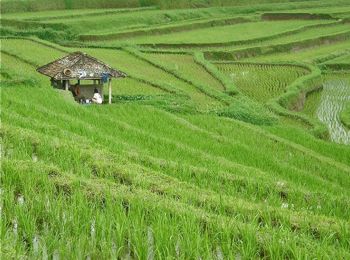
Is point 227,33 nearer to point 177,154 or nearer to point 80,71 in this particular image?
point 80,71

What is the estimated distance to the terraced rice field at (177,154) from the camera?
11.9 feet

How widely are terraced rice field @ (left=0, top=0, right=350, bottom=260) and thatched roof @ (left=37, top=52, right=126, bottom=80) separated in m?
0.52

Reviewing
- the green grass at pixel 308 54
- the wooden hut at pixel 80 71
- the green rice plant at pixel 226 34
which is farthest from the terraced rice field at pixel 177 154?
the wooden hut at pixel 80 71

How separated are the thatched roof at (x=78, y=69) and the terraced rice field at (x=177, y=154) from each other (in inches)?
20.7

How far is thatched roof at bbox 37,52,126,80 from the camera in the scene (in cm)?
1275

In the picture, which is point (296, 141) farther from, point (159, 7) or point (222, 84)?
point (159, 7)

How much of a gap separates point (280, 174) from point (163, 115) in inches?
148

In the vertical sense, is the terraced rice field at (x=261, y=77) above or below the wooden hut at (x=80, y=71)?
below

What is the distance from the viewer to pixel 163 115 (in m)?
11.5

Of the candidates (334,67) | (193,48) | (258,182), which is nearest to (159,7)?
(193,48)

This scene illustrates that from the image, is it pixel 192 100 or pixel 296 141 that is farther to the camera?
pixel 192 100

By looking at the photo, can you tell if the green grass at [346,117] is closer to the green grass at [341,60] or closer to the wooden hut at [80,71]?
the wooden hut at [80,71]

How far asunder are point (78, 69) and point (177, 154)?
5598 mm

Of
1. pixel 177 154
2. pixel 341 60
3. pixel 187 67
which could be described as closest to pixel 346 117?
pixel 187 67
